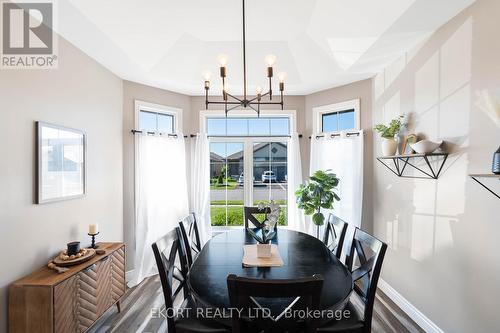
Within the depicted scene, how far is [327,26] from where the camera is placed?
8.00ft

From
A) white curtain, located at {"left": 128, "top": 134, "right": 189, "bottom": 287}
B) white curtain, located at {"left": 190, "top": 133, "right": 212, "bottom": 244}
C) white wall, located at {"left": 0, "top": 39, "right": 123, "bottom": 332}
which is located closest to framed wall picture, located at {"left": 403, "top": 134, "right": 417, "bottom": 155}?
white curtain, located at {"left": 190, "top": 133, "right": 212, "bottom": 244}

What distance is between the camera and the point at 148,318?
7.92 ft

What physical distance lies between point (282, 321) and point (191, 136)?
2975 millimetres

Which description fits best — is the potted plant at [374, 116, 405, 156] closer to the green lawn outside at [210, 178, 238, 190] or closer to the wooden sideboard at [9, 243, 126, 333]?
the green lawn outside at [210, 178, 238, 190]

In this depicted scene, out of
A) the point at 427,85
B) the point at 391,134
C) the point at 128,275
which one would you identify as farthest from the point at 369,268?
the point at 128,275

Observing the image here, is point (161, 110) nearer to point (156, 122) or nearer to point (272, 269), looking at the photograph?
point (156, 122)

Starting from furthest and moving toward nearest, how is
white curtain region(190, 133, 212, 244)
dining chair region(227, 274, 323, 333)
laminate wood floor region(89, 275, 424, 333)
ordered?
white curtain region(190, 133, 212, 244)
laminate wood floor region(89, 275, 424, 333)
dining chair region(227, 274, 323, 333)

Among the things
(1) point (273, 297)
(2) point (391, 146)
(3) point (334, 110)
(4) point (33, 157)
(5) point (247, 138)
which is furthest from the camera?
(5) point (247, 138)

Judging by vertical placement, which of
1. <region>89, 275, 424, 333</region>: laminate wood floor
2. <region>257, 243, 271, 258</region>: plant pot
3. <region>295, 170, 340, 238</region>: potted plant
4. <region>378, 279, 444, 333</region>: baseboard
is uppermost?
<region>295, 170, 340, 238</region>: potted plant

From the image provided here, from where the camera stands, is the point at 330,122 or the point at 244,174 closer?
the point at 330,122

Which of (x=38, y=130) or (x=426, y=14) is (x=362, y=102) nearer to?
(x=426, y=14)

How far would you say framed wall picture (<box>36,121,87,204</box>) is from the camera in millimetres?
1993

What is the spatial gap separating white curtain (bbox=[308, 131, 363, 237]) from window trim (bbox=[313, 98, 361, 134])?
0.21 meters

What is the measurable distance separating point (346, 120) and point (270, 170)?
136 centimetres
